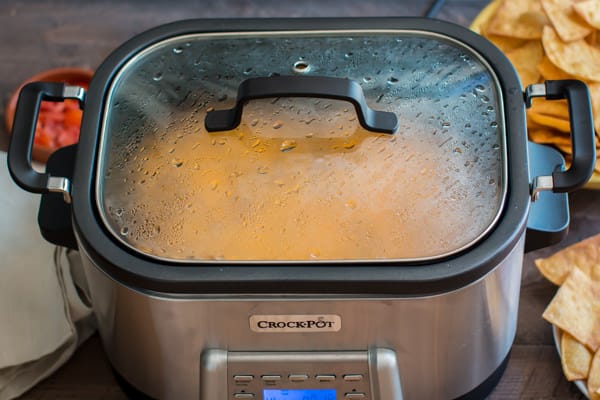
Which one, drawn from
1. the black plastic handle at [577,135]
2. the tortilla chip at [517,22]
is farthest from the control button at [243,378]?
the tortilla chip at [517,22]

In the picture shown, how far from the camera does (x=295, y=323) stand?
0.88 metres

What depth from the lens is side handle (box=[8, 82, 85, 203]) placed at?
0.87 meters

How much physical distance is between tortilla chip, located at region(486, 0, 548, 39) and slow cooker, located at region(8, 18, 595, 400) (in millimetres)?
298

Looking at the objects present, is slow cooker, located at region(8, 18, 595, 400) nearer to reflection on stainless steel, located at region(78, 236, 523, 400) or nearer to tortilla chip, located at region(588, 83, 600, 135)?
reflection on stainless steel, located at region(78, 236, 523, 400)

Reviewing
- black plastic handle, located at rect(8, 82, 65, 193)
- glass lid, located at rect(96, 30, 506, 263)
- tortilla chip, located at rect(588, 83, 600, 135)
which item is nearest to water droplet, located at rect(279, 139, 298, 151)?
glass lid, located at rect(96, 30, 506, 263)

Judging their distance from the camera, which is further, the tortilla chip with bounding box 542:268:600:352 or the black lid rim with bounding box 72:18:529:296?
the tortilla chip with bounding box 542:268:600:352

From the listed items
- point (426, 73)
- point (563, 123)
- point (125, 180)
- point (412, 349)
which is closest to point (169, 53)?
point (125, 180)

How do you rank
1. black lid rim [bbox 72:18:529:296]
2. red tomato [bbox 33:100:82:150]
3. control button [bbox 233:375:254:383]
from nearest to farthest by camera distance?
black lid rim [bbox 72:18:529:296]
control button [bbox 233:375:254:383]
red tomato [bbox 33:100:82:150]

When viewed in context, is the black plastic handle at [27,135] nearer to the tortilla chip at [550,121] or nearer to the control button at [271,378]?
the control button at [271,378]

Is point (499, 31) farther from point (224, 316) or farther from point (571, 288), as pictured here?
point (224, 316)

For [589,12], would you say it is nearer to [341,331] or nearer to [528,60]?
[528,60]

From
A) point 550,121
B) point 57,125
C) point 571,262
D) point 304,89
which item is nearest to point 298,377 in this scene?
point 304,89

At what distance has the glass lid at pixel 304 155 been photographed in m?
0.85

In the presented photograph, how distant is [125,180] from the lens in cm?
88
